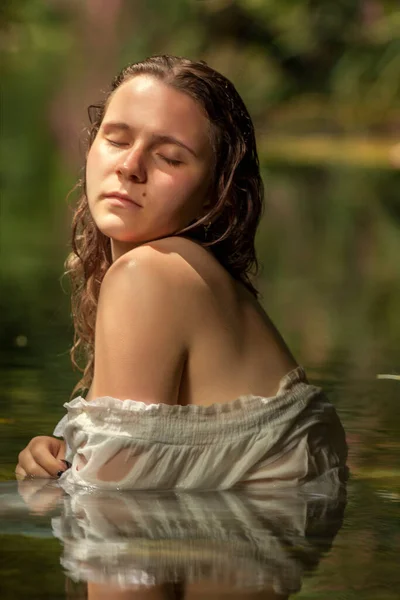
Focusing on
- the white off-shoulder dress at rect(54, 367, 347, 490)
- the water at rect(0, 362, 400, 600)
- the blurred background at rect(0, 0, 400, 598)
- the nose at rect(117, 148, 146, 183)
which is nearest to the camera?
the water at rect(0, 362, 400, 600)

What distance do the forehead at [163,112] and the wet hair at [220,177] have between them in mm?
12

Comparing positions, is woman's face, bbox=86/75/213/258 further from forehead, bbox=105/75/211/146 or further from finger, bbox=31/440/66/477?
finger, bbox=31/440/66/477

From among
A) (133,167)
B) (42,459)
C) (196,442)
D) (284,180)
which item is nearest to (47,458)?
(42,459)

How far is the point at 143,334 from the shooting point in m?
2.17

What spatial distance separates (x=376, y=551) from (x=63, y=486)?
22.4 inches

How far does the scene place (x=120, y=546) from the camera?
6.01 feet

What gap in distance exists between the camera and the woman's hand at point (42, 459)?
2361 mm

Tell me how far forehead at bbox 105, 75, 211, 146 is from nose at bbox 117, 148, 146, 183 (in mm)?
47

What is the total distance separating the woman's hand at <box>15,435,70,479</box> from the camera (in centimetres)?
236

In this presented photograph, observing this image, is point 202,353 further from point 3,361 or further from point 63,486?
point 3,361

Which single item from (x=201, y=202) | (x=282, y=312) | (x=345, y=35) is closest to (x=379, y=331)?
(x=282, y=312)

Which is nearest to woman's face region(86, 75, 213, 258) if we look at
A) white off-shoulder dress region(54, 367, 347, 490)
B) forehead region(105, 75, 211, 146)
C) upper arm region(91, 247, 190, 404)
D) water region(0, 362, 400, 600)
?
forehead region(105, 75, 211, 146)

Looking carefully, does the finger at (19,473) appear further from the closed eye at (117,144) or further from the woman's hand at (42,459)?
the closed eye at (117,144)

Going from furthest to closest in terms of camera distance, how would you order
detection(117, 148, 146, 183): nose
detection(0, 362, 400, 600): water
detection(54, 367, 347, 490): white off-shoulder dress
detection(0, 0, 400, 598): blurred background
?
1. detection(0, 0, 400, 598): blurred background
2. detection(117, 148, 146, 183): nose
3. detection(54, 367, 347, 490): white off-shoulder dress
4. detection(0, 362, 400, 600): water
